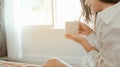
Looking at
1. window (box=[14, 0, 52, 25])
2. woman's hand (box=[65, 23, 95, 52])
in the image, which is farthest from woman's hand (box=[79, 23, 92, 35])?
window (box=[14, 0, 52, 25])

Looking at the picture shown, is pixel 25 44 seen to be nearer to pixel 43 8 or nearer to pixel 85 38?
pixel 43 8

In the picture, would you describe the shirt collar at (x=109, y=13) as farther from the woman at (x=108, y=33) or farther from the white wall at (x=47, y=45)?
the white wall at (x=47, y=45)

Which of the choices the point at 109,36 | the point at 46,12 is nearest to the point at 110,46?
the point at 109,36

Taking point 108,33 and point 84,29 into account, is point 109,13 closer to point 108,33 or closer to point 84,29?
point 108,33

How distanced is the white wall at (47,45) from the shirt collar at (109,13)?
165 cm

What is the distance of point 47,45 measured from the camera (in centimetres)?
247

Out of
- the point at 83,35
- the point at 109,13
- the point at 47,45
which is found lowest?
the point at 47,45

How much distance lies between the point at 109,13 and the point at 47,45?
1882 millimetres

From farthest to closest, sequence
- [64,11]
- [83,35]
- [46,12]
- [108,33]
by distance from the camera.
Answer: [46,12], [64,11], [83,35], [108,33]

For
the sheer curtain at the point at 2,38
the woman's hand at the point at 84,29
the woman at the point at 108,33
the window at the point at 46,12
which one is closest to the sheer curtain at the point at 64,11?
the window at the point at 46,12

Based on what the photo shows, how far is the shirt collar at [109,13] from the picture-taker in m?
0.60

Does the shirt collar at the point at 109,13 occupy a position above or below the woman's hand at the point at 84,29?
above

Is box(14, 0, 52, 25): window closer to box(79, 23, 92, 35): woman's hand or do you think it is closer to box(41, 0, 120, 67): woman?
box(79, 23, 92, 35): woman's hand

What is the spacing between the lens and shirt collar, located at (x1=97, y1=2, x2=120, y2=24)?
604 mm
